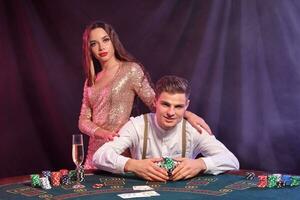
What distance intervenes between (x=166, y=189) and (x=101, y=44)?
1476mm

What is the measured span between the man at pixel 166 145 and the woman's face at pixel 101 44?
629 millimetres

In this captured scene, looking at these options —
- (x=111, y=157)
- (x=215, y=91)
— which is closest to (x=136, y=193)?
(x=111, y=157)

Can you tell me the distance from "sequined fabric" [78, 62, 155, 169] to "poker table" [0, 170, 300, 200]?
88 centimetres

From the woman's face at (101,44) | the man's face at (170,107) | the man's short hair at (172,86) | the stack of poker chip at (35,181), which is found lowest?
the stack of poker chip at (35,181)

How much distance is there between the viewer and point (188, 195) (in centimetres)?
233

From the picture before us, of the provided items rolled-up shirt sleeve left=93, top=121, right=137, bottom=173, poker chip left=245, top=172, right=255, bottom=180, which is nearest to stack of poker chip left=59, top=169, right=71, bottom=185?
rolled-up shirt sleeve left=93, top=121, right=137, bottom=173

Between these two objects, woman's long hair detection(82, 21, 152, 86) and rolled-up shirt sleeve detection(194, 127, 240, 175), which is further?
woman's long hair detection(82, 21, 152, 86)

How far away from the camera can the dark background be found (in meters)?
4.32

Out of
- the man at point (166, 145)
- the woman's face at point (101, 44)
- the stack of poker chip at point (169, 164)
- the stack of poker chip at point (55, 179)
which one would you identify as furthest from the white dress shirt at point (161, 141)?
the woman's face at point (101, 44)

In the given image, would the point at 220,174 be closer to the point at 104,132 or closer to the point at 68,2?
the point at 104,132

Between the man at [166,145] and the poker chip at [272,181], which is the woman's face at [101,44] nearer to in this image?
the man at [166,145]

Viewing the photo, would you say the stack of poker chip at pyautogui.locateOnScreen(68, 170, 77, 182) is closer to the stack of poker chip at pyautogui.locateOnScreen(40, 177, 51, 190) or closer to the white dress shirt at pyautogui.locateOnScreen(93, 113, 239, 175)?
the stack of poker chip at pyautogui.locateOnScreen(40, 177, 51, 190)

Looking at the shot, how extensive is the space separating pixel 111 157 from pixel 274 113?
6.48 ft

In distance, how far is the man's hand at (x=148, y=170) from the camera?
267cm
